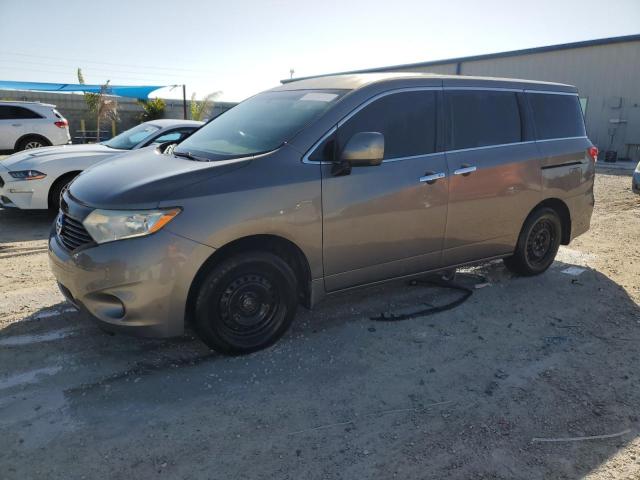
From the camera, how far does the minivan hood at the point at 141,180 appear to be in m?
3.13

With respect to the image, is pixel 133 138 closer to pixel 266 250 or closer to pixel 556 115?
pixel 266 250

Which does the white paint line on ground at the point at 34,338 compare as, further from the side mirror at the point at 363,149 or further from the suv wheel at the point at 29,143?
the suv wheel at the point at 29,143

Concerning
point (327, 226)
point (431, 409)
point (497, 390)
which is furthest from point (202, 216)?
point (497, 390)

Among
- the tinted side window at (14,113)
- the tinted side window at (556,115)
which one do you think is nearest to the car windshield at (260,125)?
the tinted side window at (556,115)

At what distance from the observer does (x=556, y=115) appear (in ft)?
17.3

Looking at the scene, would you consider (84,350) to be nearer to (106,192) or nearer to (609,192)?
(106,192)

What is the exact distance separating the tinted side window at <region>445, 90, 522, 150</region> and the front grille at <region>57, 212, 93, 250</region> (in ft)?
9.71

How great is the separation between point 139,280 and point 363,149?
1741mm

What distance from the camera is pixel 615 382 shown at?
11.0 ft

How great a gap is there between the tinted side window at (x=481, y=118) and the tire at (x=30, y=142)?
13392mm

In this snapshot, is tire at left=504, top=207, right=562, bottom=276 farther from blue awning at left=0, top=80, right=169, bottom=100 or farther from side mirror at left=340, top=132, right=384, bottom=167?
blue awning at left=0, top=80, right=169, bottom=100

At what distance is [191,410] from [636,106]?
2461cm

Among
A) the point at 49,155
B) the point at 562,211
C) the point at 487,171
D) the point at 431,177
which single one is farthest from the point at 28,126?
the point at 562,211

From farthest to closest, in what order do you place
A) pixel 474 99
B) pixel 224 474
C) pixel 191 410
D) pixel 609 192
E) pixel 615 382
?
pixel 609 192
pixel 474 99
pixel 615 382
pixel 191 410
pixel 224 474
